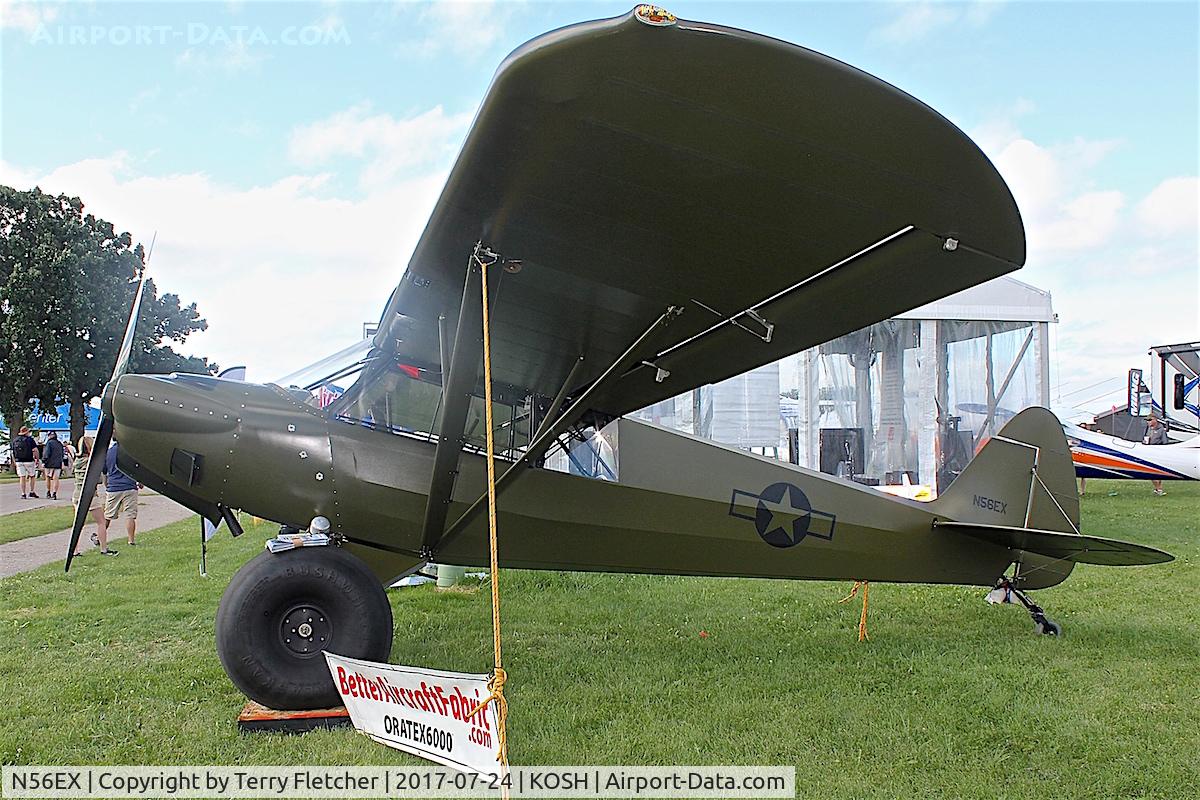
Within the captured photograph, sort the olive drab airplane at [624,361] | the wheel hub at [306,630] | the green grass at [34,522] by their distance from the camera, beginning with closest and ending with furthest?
1. the olive drab airplane at [624,361]
2. the wheel hub at [306,630]
3. the green grass at [34,522]

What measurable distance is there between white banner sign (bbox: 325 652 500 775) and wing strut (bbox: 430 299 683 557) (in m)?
1.05

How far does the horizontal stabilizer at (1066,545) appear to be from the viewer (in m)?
5.19

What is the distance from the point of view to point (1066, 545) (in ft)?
18.5

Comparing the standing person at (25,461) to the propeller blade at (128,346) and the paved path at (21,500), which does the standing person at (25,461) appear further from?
the propeller blade at (128,346)

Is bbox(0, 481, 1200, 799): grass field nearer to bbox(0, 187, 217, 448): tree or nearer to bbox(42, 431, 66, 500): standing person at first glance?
bbox(42, 431, 66, 500): standing person

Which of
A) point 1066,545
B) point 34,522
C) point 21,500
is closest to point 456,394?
point 1066,545

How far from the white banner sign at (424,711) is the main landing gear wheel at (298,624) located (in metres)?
0.21

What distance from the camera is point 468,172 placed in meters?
2.80

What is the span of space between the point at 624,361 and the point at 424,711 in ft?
6.25

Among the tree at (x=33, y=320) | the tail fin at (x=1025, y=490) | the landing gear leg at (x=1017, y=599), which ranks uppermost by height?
the tree at (x=33, y=320)

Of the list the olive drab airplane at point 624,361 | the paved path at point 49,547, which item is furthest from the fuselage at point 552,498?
the paved path at point 49,547

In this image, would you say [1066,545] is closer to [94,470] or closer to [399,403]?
[399,403]

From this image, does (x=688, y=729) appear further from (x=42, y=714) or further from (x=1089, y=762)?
(x=42, y=714)

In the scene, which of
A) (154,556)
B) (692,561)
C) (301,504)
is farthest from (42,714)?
(154,556)
